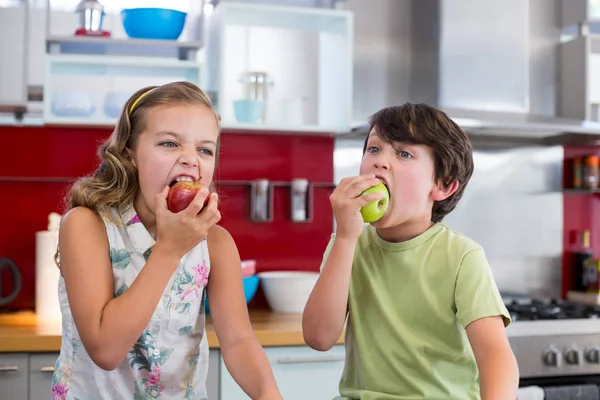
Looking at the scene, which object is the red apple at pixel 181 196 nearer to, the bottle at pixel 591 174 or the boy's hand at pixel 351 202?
the boy's hand at pixel 351 202

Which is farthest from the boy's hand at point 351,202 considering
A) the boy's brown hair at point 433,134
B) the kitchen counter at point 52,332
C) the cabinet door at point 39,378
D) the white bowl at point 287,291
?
the white bowl at point 287,291

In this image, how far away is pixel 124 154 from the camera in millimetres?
1470

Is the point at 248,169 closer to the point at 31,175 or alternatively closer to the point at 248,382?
the point at 31,175

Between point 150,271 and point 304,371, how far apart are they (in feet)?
4.24

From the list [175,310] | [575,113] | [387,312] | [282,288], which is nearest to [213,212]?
[175,310]

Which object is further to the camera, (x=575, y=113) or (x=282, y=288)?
(x=575, y=113)

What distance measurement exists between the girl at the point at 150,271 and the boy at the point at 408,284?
7.6 inches

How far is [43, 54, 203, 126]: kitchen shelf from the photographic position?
2.65 metres

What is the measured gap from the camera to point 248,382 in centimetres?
137

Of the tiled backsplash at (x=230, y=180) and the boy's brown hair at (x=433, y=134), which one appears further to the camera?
the tiled backsplash at (x=230, y=180)

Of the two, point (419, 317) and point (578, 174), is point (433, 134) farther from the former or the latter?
point (578, 174)

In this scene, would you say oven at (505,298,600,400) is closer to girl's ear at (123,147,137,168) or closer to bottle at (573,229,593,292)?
bottle at (573,229,593,292)

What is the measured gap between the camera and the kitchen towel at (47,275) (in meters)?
2.71

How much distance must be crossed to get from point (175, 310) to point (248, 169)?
1.68 metres
